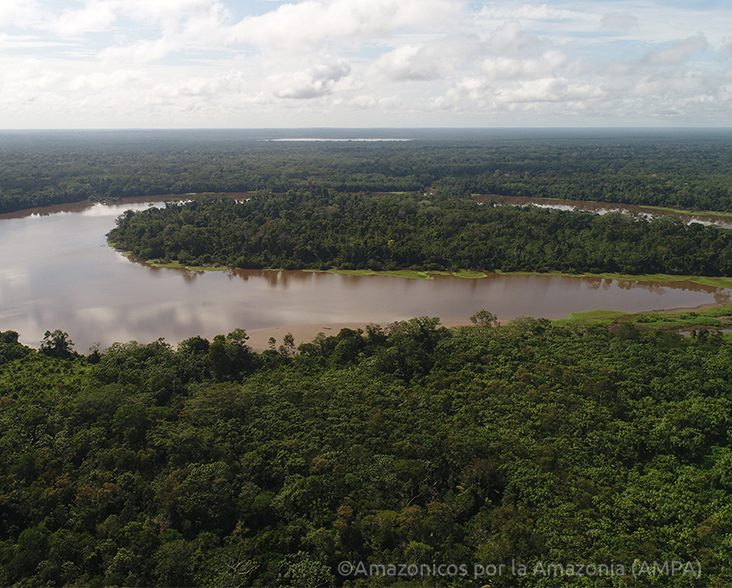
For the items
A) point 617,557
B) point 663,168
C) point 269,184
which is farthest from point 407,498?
point 663,168

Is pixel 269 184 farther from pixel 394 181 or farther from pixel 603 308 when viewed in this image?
pixel 603 308

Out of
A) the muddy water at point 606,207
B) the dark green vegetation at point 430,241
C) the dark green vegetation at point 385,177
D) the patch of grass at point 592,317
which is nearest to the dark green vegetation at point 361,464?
the patch of grass at point 592,317

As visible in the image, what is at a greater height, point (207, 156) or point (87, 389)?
point (207, 156)

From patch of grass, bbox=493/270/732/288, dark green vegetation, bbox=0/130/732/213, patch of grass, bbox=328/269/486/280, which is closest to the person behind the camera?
patch of grass, bbox=493/270/732/288

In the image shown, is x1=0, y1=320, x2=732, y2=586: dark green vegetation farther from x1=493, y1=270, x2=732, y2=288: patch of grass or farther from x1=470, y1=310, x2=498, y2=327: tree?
x1=493, y1=270, x2=732, y2=288: patch of grass

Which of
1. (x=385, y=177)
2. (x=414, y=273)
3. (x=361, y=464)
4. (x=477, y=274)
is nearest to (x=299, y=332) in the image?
(x=361, y=464)

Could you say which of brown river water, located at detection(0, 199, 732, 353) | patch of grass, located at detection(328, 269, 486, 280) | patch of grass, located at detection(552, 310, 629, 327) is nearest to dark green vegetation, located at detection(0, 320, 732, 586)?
brown river water, located at detection(0, 199, 732, 353)
